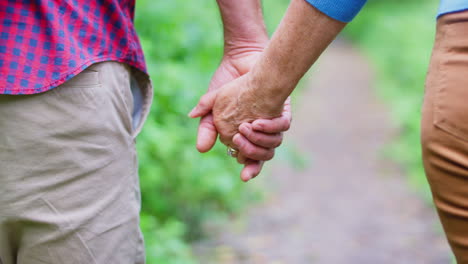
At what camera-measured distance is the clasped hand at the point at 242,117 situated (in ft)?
5.58

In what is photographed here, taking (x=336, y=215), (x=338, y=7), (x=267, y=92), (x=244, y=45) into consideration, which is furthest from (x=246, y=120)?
(x=336, y=215)

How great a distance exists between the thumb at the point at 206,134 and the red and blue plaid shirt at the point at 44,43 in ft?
1.74

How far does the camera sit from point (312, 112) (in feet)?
30.7

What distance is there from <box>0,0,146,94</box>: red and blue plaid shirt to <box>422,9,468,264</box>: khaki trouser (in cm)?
79

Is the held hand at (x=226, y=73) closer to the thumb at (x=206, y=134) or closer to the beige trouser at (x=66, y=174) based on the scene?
the thumb at (x=206, y=134)

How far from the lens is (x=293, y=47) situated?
148 cm

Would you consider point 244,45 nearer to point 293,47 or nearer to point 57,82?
point 293,47

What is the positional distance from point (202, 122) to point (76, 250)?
672 millimetres

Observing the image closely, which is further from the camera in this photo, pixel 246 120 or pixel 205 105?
pixel 205 105

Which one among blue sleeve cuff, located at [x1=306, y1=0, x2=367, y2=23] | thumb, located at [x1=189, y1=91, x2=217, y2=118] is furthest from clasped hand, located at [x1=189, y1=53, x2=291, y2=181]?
blue sleeve cuff, located at [x1=306, y1=0, x2=367, y2=23]

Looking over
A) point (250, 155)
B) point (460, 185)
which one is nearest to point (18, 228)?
point (250, 155)

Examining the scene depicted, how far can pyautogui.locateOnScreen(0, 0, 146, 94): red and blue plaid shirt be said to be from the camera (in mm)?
1304

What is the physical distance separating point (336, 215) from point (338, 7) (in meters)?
3.47

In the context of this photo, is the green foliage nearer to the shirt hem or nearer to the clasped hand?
the clasped hand
